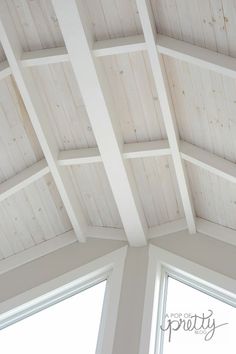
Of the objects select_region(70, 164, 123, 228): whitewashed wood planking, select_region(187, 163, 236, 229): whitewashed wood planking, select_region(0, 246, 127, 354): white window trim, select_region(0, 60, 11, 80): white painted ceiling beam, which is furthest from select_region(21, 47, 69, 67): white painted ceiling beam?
select_region(0, 246, 127, 354): white window trim

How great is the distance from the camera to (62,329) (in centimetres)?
455

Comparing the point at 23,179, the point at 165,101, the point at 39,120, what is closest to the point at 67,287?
the point at 23,179

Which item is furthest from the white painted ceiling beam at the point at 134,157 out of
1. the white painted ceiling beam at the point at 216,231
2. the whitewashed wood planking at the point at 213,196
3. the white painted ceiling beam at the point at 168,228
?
the white painted ceiling beam at the point at 168,228

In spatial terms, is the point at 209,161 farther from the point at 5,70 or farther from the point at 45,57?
the point at 5,70

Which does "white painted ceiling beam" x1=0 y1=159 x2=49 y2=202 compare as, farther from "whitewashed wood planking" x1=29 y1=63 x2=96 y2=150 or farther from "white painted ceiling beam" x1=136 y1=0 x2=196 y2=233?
"white painted ceiling beam" x1=136 y1=0 x2=196 y2=233

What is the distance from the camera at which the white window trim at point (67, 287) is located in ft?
15.8

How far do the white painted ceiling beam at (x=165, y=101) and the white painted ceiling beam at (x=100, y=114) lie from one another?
0.41 metres

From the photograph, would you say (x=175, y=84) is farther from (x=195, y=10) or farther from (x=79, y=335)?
(x=79, y=335)

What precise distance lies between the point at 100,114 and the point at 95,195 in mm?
1100

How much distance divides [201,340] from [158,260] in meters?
0.89

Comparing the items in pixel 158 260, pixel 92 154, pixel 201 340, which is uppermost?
pixel 92 154

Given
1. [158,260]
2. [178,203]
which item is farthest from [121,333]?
[178,203]

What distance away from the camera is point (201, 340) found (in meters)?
4.22

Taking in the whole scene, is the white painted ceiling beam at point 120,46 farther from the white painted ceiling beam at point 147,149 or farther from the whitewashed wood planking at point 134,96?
the white painted ceiling beam at point 147,149
